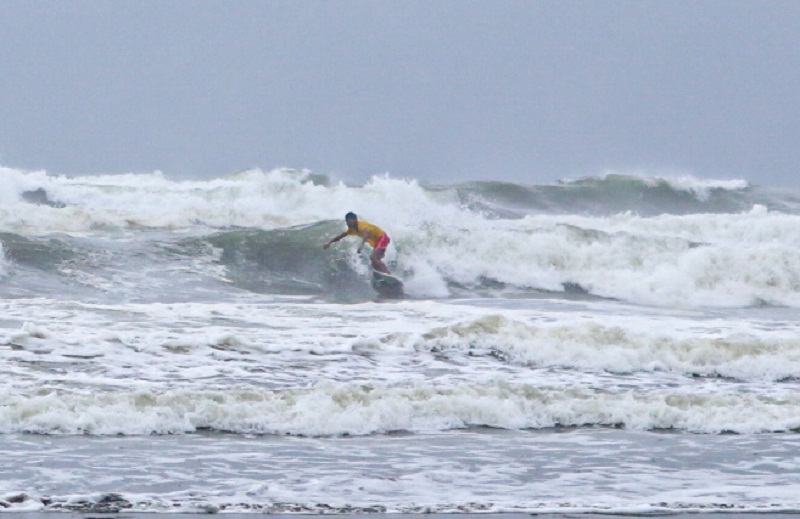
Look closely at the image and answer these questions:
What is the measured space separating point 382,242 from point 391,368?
24.3 ft

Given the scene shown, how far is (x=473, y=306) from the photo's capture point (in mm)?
15344

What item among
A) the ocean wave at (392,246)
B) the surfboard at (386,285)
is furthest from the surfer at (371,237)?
the ocean wave at (392,246)

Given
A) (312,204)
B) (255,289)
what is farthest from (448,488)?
(312,204)

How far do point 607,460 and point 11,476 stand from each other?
3.62 meters

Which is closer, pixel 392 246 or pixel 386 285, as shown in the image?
pixel 386 285

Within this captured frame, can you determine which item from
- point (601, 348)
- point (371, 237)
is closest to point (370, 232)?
point (371, 237)

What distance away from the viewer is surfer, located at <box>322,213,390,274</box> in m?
17.3

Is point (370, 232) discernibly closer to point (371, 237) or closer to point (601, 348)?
point (371, 237)

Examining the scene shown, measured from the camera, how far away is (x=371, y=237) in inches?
699

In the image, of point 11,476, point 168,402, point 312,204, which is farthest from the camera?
point 312,204

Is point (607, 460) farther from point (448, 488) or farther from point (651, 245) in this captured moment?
point (651, 245)

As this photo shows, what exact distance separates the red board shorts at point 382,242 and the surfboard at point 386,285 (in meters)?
0.47

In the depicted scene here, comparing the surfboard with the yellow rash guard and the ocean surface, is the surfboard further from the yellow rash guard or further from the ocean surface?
the yellow rash guard

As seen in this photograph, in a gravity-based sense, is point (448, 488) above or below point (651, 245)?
below
